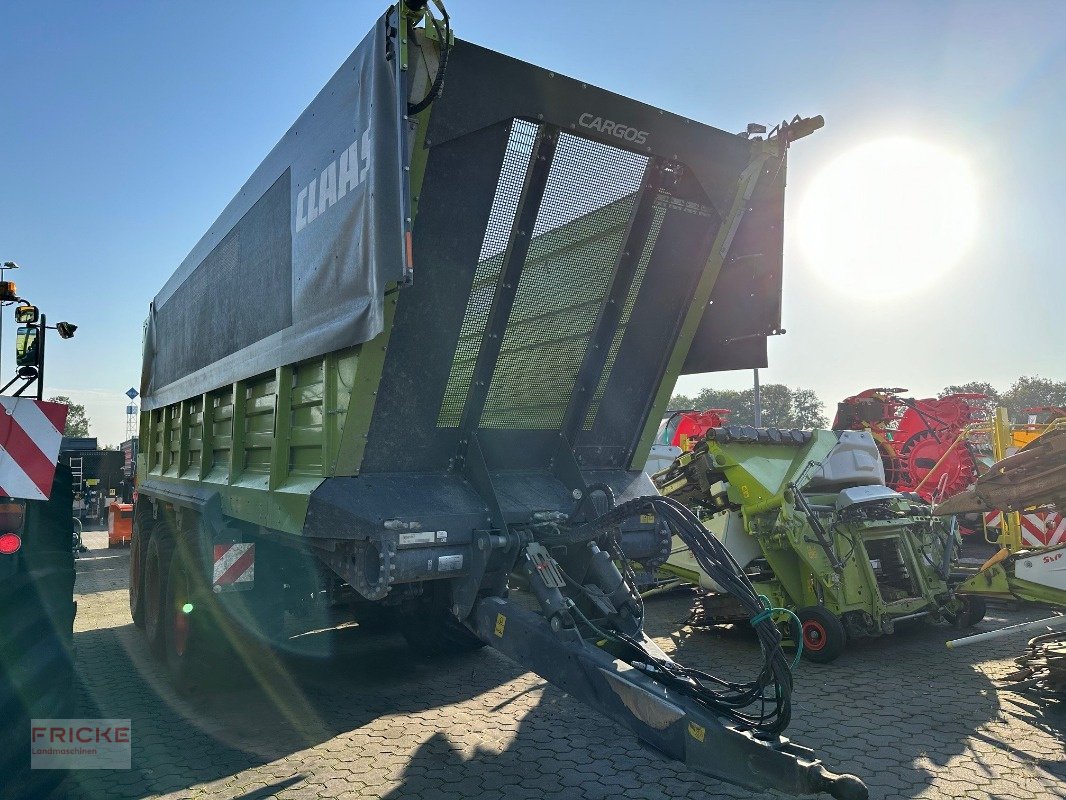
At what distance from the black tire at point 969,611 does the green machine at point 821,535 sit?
0.4 inches

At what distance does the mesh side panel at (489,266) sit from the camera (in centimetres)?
346

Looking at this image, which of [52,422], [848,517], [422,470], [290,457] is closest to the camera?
[52,422]

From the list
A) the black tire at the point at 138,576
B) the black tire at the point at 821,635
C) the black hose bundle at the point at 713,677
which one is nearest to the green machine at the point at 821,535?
the black tire at the point at 821,635

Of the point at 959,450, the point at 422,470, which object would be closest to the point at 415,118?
the point at 422,470

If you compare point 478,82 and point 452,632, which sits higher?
point 478,82

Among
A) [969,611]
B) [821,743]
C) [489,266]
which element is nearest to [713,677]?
[821,743]

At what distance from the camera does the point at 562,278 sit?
3816mm

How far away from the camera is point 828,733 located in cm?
410

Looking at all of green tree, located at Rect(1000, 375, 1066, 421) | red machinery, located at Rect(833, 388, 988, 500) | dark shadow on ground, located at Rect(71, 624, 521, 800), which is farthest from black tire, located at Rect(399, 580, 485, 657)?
green tree, located at Rect(1000, 375, 1066, 421)

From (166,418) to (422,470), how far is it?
4.20 metres

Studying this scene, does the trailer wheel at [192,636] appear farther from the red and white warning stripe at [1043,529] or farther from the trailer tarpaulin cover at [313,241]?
the red and white warning stripe at [1043,529]

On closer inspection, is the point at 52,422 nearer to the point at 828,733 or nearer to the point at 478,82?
the point at 478,82

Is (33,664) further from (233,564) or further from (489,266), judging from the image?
(489,266)

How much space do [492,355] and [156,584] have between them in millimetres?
3700
